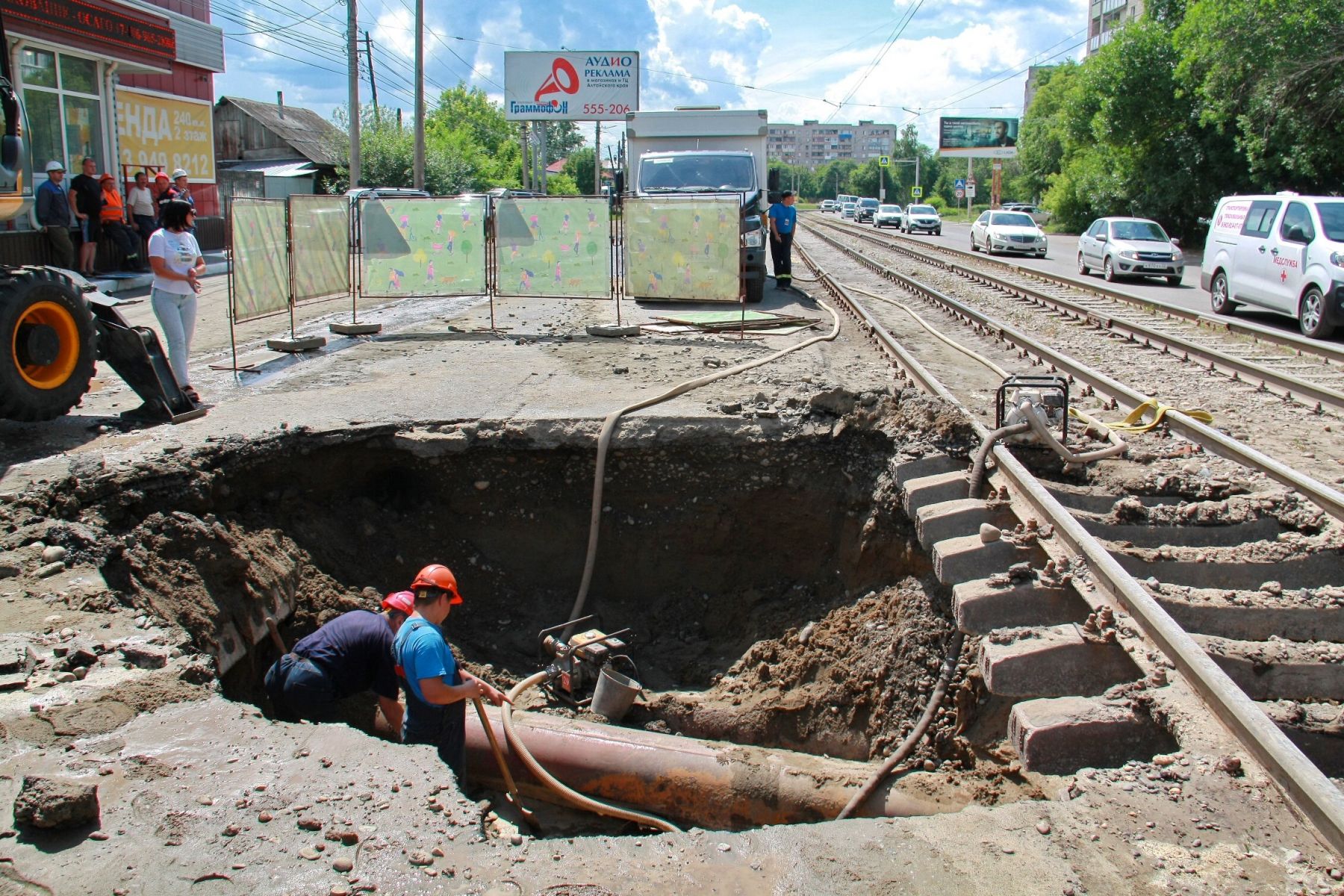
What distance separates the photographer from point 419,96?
3103 cm

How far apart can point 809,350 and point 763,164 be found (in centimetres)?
866

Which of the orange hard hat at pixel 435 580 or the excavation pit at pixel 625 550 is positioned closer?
the orange hard hat at pixel 435 580

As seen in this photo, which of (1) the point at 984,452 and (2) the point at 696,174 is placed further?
(2) the point at 696,174

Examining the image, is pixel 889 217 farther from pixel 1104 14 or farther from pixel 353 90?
pixel 1104 14

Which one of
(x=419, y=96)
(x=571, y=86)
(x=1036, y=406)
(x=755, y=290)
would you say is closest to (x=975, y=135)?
(x=571, y=86)

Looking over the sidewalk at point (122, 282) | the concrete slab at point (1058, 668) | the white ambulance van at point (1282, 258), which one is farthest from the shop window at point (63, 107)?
the white ambulance van at point (1282, 258)

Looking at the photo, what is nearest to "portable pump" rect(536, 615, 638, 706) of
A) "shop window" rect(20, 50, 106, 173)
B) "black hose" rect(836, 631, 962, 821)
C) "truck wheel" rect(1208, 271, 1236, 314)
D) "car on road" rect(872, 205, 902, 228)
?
"black hose" rect(836, 631, 962, 821)

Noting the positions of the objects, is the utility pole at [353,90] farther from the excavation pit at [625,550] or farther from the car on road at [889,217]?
the car on road at [889,217]

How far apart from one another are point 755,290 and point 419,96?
64.3ft

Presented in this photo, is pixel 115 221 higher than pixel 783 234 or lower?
higher

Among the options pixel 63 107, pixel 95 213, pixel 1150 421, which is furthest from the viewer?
pixel 63 107

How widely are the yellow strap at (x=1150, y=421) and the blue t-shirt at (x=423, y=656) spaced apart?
17.9 ft

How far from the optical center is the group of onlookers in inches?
576

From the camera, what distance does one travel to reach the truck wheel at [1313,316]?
13023 millimetres
